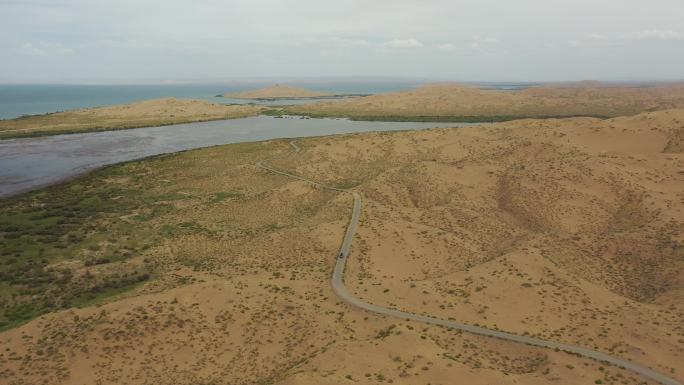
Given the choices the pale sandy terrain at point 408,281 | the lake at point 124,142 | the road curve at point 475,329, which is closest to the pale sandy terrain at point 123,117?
the lake at point 124,142

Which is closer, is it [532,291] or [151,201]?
[532,291]

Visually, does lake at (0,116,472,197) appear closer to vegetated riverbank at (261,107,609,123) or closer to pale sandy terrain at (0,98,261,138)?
vegetated riverbank at (261,107,609,123)

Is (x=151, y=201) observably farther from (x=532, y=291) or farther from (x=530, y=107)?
(x=530, y=107)

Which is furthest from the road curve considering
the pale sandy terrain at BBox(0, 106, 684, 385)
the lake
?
the lake

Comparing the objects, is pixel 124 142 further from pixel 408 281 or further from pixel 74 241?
pixel 408 281

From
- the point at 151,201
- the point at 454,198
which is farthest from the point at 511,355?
the point at 151,201
